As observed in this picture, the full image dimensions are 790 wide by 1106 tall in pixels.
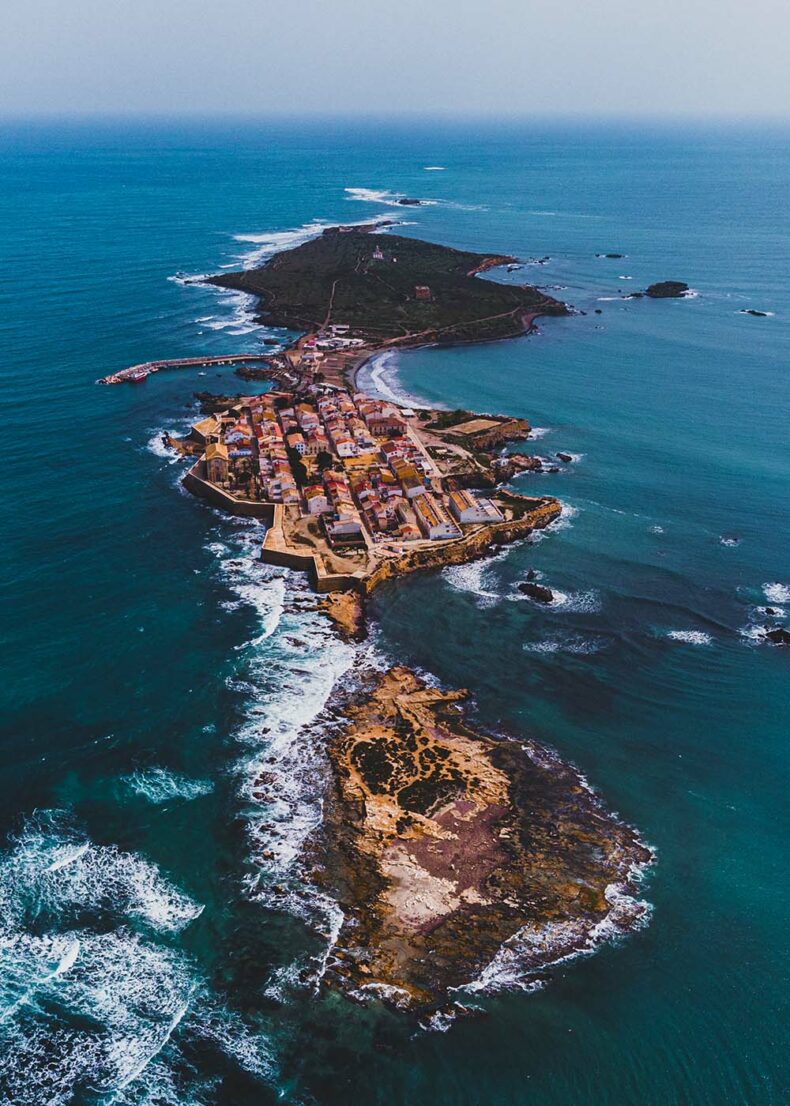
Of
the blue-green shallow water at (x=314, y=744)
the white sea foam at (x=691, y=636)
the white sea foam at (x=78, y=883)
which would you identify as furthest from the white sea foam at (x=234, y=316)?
the white sea foam at (x=78, y=883)

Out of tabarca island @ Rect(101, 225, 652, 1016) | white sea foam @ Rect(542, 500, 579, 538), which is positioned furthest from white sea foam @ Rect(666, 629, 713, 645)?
white sea foam @ Rect(542, 500, 579, 538)

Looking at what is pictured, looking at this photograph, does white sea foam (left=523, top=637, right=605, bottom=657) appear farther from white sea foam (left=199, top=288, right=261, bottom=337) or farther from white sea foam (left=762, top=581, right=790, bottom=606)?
white sea foam (left=199, top=288, right=261, bottom=337)

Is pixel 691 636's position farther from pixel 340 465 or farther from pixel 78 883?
pixel 78 883

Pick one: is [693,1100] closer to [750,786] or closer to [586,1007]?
[586,1007]

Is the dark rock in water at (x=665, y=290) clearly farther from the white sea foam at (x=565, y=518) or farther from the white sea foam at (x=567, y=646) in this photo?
the white sea foam at (x=567, y=646)

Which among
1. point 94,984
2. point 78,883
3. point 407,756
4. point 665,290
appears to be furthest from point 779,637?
point 665,290

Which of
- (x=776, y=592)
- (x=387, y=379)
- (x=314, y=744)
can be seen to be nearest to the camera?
(x=314, y=744)
